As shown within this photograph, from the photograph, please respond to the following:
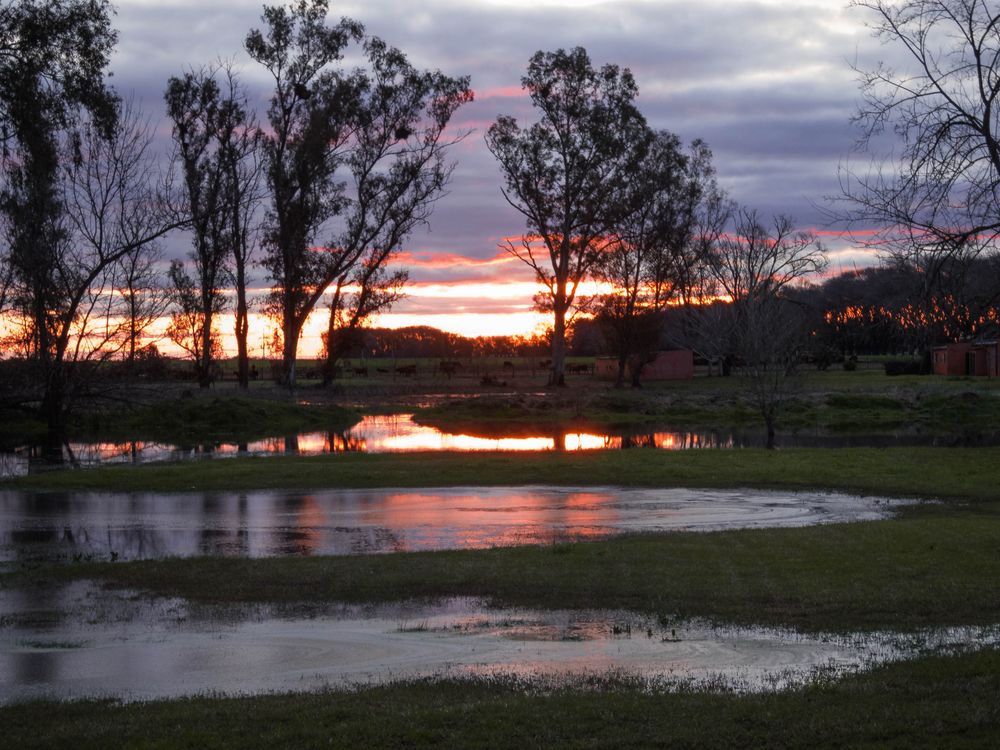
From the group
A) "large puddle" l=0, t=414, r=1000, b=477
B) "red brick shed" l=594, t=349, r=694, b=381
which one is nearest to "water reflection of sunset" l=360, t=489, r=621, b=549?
"large puddle" l=0, t=414, r=1000, b=477

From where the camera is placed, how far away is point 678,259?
248 ft

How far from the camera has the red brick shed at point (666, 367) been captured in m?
81.6

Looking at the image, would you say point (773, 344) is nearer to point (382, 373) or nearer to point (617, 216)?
point (617, 216)

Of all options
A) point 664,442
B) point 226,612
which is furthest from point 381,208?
point 226,612

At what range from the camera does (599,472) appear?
2572 centimetres

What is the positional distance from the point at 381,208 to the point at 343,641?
5217 cm

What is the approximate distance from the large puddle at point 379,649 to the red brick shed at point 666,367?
6952 cm

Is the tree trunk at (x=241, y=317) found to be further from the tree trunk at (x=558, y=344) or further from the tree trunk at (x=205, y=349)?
the tree trunk at (x=558, y=344)

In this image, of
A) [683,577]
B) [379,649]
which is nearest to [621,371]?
[683,577]

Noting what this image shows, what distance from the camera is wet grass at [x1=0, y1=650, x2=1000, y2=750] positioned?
22.0 ft

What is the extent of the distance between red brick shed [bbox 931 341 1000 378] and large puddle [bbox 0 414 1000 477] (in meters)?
36.4

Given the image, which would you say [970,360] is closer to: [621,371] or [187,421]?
[621,371]

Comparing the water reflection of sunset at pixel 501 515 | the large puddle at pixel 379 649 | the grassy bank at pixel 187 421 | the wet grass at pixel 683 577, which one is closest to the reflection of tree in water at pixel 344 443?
the grassy bank at pixel 187 421

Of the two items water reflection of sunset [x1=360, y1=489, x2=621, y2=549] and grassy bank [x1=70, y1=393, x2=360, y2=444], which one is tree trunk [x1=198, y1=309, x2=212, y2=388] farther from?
water reflection of sunset [x1=360, y1=489, x2=621, y2=549]
